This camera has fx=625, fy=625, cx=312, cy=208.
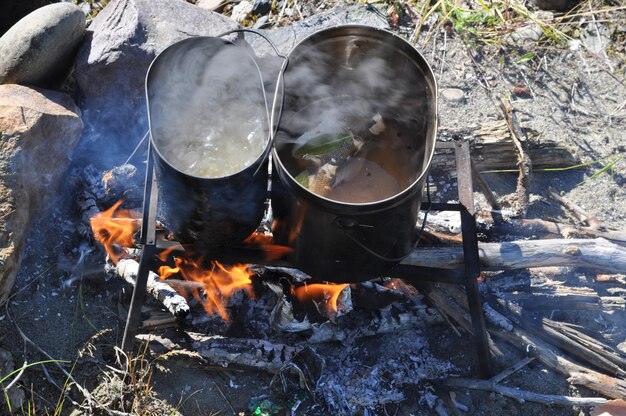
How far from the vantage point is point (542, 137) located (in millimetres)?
4121

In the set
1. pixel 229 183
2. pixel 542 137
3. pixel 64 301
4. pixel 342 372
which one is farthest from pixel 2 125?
pixel 542 137

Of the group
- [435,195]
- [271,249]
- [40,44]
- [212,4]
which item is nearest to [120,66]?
[40,44]

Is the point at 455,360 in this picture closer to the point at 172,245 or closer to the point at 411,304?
the point at 411,304

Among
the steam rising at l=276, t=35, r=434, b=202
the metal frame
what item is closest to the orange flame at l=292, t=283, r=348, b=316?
the metal frame

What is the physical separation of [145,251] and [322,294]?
957 millimetres

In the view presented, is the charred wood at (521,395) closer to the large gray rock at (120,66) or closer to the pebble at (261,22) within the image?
the large gray rock at (120,66)

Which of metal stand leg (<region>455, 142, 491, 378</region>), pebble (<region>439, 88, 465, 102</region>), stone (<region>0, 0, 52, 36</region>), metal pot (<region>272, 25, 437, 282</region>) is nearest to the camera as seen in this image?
metal pot (<region>272, 25, 437, 282</region>)

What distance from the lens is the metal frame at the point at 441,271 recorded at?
293 cm

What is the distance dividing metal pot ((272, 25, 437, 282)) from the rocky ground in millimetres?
765

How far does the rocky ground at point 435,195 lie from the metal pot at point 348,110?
765 millimetres

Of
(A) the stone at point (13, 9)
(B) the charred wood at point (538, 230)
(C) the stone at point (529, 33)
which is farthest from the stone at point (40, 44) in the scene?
(C) the stone at point (529, 33)

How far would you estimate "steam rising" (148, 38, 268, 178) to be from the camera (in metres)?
2.79

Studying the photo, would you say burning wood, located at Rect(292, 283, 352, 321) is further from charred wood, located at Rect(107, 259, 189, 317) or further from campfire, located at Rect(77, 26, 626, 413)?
charred wood, located at Rect(107, 259, 189, 317)

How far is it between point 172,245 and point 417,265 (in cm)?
120
